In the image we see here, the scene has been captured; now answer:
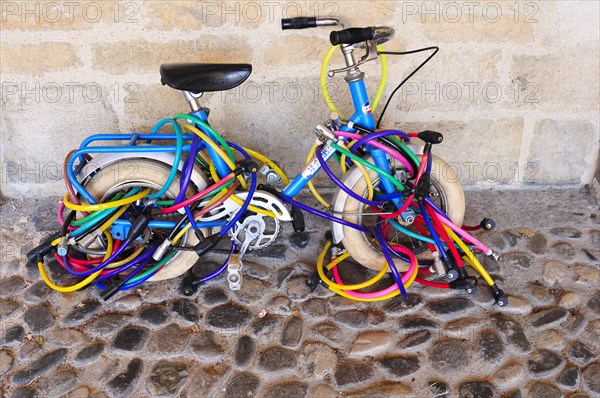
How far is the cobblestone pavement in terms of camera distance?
185 cm

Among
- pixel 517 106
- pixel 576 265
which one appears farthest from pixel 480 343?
pixel 517 106

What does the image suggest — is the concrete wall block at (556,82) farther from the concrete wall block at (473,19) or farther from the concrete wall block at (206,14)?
the concrete wall block at (206,14)

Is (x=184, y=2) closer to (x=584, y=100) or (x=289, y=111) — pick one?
(x=289, y=111)

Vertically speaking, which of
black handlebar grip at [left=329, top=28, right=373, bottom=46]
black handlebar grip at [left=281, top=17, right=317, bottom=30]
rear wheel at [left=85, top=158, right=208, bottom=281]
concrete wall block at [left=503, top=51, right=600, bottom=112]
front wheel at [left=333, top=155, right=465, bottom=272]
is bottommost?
front wheel at [left=333, top=155, right=465, bottom=272]

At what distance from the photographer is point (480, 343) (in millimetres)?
1984

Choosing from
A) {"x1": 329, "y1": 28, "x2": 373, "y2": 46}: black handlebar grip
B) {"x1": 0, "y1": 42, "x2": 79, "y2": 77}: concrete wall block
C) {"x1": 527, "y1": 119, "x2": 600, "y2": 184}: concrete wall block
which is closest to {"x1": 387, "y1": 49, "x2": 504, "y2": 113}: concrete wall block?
{"x1": 527, "y1": 119, "x2": 600, "y2": 184}: concrete wall block

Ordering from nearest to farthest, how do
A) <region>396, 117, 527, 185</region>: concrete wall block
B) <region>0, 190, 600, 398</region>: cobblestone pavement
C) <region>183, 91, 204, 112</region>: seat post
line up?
<region>0, 190, 600, 398</region>: cobblestone pavement < <region>183, 91, 204, 112</region>: seat post < <region>396, 117, 527, 185</region>: concrete wall block

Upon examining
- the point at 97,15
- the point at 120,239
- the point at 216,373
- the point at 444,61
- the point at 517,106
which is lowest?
the point at 216,373

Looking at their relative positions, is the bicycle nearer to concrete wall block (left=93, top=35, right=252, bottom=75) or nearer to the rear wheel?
the rear wheel

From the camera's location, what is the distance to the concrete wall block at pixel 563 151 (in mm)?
2607

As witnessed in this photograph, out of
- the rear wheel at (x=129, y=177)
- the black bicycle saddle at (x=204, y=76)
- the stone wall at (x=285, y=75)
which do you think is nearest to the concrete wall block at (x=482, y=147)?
the stone wall at (x=285, y=75)

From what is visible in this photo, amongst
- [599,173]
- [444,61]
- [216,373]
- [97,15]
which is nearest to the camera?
[216,373]

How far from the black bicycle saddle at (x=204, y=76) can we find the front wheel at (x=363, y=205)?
584 millimetres

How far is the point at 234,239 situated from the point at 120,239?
46 cm
